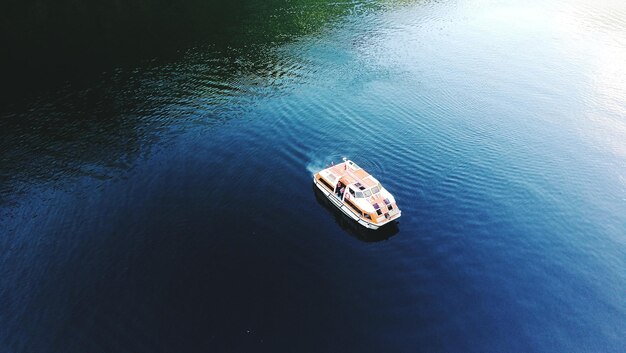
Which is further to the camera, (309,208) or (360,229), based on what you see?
(309,208)

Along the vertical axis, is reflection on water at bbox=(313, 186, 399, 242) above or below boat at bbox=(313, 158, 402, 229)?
below

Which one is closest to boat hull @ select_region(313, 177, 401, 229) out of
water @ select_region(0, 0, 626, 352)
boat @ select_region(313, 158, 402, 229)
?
boat @ select_region(313, 158, 402, 229)

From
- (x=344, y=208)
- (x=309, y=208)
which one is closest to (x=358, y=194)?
(x=344, y=208)

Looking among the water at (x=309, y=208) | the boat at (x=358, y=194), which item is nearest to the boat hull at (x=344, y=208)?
the boat at (x=358, y=194)

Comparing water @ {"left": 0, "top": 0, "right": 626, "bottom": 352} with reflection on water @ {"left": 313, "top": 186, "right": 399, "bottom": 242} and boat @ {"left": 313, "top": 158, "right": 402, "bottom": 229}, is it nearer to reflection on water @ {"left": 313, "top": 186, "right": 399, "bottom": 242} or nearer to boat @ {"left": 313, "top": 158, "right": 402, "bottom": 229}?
reflection on water @ {"left": 313, "top": 186, "right": 399, "bottom": 242}

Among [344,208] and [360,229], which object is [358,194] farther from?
[360,229]

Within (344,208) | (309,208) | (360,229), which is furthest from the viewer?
(309,208)
